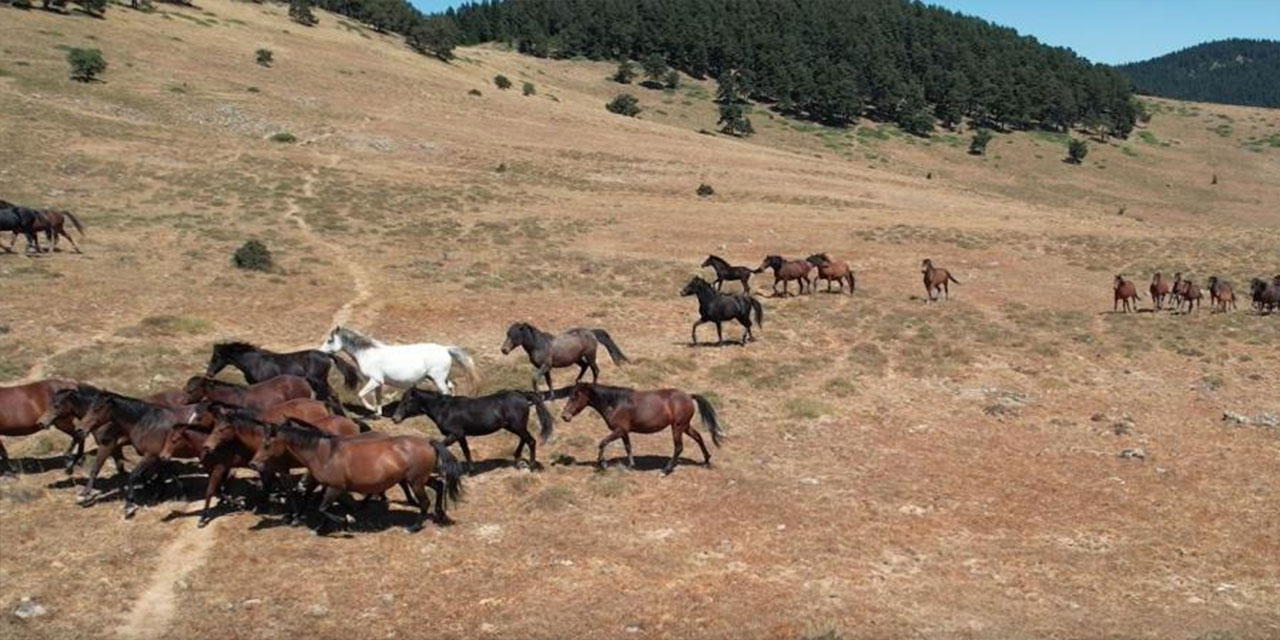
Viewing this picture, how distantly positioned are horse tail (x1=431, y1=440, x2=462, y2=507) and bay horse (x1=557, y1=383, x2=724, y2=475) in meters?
2.57

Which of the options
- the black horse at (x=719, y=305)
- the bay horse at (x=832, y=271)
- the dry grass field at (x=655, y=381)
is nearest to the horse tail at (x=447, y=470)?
the dry grass field at (x=655, y=381)

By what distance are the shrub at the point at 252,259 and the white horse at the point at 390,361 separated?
45.6 feet

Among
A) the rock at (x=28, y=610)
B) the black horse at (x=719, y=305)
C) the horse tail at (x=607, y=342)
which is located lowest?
the rock at (x=28, y=610)

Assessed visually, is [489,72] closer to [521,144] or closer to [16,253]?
[521,144]

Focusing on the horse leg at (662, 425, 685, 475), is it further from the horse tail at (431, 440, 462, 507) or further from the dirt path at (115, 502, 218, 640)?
the dirt path at (115, 502, 218, 640)

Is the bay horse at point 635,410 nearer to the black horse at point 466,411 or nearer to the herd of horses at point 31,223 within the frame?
the black horse at point 466,411

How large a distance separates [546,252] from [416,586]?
87.3 ft

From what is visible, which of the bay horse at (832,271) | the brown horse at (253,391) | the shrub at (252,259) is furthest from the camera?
the bay horse at (832,271)

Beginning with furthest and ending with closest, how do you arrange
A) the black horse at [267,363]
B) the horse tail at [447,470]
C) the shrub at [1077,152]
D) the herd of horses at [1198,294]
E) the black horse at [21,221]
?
the shrub at [1077,152], the herd of horses at [1198,294], the black horse at [21,221], the black horse at [267,363], the horse tail at [447,470]

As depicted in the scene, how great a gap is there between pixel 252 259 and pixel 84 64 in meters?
37.0

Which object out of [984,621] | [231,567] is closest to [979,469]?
[984,621]

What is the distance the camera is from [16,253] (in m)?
29.0

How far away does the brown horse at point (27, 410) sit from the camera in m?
13.4

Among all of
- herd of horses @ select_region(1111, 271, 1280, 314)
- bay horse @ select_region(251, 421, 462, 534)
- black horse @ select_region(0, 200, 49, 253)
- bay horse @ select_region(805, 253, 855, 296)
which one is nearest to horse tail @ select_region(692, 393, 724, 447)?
bay horse @ select_region(251, 421, 462, 534)
